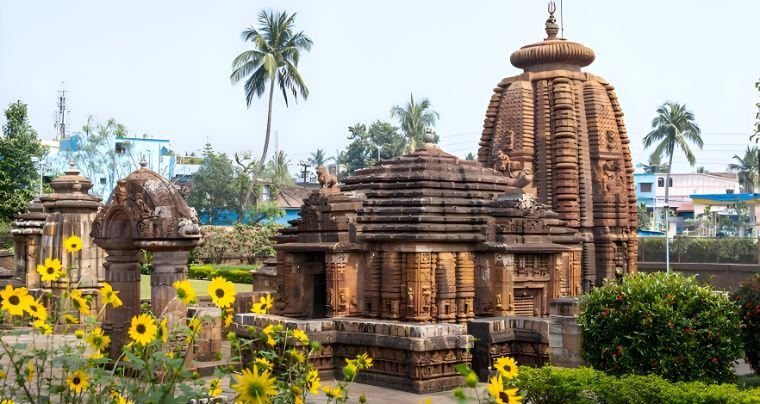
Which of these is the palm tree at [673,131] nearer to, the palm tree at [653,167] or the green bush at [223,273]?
the palm tree at [653,167]

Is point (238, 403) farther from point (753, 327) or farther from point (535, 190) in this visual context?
point (535, 190)

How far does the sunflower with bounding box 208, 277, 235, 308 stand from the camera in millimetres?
4344

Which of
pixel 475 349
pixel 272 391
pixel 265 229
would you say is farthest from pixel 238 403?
pixel 265 229

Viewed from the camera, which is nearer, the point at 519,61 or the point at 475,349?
the point at 475,349

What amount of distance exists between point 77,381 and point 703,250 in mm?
42080

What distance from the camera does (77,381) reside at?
4273mm

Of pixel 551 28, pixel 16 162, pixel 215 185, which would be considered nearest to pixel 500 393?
pixel 551 28

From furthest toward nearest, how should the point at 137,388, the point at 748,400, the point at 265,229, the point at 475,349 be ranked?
the point at 265,229
the point at 475,349
the point at 748,400
the point at 137,388

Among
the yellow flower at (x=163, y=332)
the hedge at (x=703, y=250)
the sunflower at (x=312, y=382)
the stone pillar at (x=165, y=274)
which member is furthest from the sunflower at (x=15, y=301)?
the hedge at (x=703, y=250)

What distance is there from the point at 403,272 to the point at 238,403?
44.2ft

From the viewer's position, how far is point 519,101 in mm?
24594

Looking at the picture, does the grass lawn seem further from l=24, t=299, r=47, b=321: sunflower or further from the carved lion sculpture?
l=24, t=299, r=47, b=321: sunflower

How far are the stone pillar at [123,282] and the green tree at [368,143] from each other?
2199 inches

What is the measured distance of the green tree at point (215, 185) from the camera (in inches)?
2271
